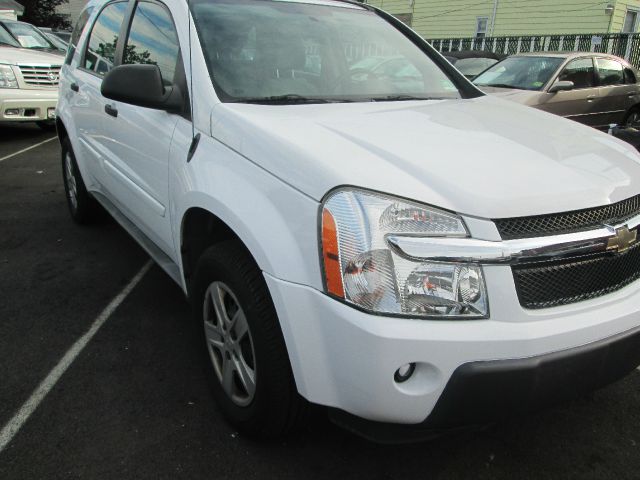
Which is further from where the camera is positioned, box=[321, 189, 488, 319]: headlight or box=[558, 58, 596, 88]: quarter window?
box=[558, 58, 596, 88]: quarter window

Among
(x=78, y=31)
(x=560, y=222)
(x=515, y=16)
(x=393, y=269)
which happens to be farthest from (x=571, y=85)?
(x=515, y=16)

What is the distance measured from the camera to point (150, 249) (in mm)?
3133

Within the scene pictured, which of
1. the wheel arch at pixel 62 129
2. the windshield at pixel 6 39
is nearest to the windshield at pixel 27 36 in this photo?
the windshield at pixel 6 39

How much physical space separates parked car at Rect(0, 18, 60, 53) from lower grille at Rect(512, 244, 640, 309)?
10.9 meters

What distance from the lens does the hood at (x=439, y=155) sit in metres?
1.75

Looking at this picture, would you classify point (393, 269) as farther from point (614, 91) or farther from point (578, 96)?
point (614, 91)

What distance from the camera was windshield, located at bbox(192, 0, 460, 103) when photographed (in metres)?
2.56

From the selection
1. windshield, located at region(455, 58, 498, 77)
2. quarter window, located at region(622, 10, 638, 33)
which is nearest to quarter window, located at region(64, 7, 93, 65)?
windshield, located at region(455, 58, 498, 77)

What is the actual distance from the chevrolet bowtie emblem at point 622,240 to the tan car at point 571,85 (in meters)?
5.61

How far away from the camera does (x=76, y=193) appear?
471 centimetres

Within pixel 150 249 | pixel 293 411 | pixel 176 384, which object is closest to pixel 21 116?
pixel 150 249

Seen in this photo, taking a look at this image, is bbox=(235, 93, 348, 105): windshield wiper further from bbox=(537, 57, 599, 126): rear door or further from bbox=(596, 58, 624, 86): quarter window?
bbox=(596, 58, 624, 86): quarter window

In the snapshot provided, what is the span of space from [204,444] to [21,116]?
314 inches

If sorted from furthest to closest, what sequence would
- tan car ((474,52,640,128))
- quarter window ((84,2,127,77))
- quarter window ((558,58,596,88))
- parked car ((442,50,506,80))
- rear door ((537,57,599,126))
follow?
parked car ((442,50,506,80)) < quarter window ((558,58,596,88)) < rear door ((537,57,599,126)) < tan car ((474,52,640,128)) < quarter window ((84,2,127,77))
